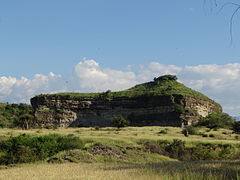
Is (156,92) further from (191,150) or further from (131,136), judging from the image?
(191,150)

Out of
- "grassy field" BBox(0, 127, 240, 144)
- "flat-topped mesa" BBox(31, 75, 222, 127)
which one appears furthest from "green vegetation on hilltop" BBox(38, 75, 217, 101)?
"grassy field" BBox(0, 127, 240, 144)

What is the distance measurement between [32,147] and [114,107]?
5985 centimetres

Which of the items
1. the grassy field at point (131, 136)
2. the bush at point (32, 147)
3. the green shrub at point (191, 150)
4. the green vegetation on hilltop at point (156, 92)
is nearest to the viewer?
the bush at point (32, 147)

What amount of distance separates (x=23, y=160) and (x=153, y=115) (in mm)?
59573

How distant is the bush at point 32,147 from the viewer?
87.6 ft

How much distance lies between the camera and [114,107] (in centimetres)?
8888

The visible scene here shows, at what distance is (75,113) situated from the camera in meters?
88.8

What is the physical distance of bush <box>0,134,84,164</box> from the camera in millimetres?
26688

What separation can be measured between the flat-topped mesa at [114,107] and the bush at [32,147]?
52.3 meters

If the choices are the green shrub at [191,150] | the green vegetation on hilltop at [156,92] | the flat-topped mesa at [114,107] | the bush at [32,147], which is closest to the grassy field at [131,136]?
the green shrub at [191,150]

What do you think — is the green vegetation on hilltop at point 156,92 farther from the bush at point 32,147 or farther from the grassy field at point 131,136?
the bush at point 32,147

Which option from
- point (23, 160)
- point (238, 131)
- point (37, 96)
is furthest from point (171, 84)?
point (23, 160)

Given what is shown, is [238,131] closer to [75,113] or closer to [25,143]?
[25,143]

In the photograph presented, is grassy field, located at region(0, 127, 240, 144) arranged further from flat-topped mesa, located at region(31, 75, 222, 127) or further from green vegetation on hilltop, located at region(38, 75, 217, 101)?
green vegetation on hilltop, located at region(38, 75, 217, 101)
